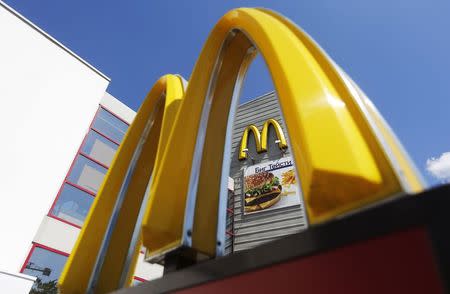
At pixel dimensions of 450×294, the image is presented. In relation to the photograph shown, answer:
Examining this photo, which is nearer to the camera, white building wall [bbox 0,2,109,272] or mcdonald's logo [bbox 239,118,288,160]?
white building wall [bbox 0,2,109,272]

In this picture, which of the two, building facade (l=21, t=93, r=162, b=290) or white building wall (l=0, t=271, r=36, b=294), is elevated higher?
building facade (l=21, t=93, r=162, b=290)

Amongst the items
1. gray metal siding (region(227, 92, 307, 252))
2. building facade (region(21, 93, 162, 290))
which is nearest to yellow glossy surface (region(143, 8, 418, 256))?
gray metal siding (region(227, 92, 307, 252))

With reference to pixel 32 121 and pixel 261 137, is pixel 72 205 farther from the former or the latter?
pixel 261 137

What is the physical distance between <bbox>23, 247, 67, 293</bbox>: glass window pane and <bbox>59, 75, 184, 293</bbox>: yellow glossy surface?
523 centimetres

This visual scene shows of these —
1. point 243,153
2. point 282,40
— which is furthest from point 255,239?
point 282,40

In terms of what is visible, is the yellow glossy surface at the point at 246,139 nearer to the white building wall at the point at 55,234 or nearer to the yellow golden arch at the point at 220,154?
the white building wall at the point at 55,234

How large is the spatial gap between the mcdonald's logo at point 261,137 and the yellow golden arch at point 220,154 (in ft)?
22.0

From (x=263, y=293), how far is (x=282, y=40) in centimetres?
94

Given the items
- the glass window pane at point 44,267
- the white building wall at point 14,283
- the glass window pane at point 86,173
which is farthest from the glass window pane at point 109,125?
the white building wall at point 14,283

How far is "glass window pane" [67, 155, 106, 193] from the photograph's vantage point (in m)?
7.73

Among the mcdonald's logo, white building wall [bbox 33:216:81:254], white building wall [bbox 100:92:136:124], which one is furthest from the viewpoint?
white building wall [bbox 100:92:136:124]

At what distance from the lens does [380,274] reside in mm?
589

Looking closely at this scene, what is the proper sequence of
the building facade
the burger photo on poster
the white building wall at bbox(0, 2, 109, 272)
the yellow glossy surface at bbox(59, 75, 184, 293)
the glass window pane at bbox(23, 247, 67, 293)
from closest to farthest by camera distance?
the yellow glossy surface at bbox(59, 75, 184, 293) < the glass window pane at bbox(23, 247, 67, 293) < the white building wall at bbox(0, 2, 109, 272) < the building facade < the burger photo on poster

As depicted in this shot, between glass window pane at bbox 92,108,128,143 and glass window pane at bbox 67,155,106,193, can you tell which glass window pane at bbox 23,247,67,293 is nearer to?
glass window pane at bbox 67,155,106,193
